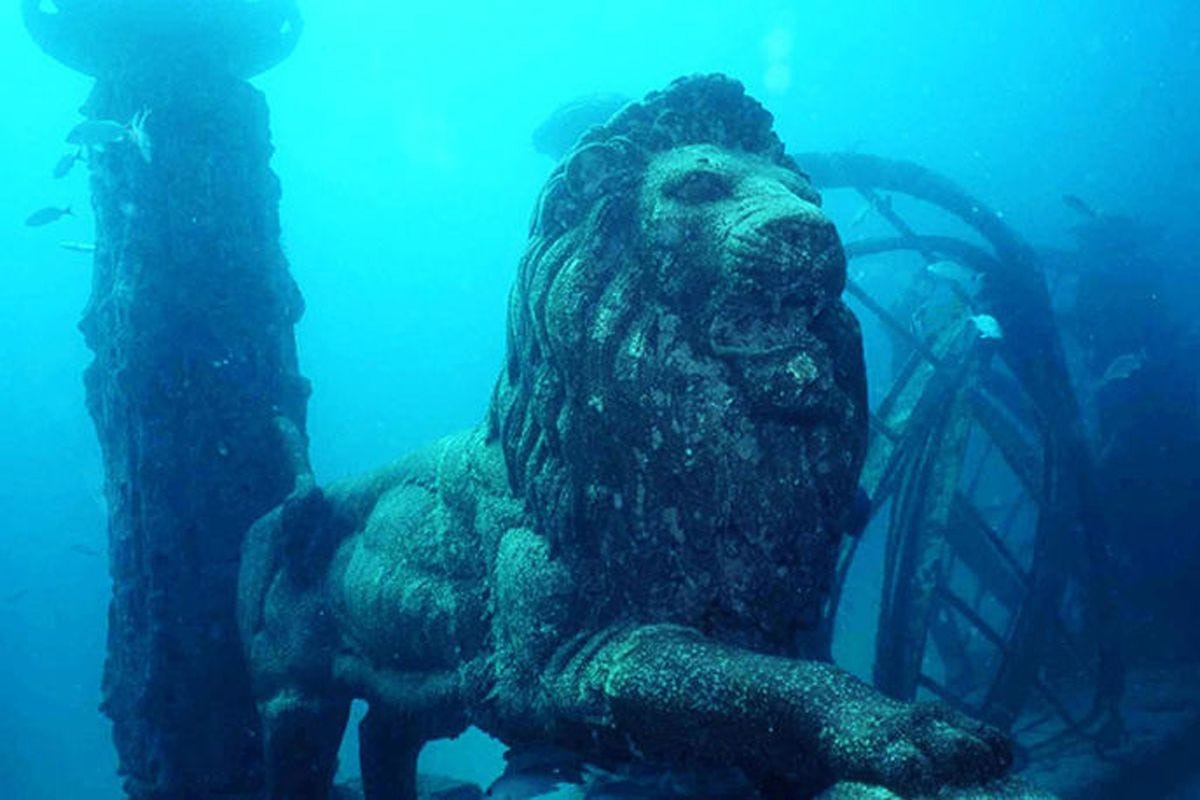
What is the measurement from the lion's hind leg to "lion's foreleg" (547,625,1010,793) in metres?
2.23

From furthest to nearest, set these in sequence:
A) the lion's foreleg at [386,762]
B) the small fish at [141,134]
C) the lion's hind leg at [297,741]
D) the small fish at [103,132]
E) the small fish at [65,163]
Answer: the small fish at [65,163] < the small fish at [103,132] < the small fish at [141,134] < the lion's foreleg at [386,762] < the lion's hind leg at [297,741]

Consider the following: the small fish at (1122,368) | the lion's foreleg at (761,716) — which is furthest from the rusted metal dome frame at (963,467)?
the lion's foreleg at (761,716)

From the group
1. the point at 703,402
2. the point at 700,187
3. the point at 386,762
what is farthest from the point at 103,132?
the point at 703,402

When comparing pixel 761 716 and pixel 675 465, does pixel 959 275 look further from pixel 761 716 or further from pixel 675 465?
pixel 761 716

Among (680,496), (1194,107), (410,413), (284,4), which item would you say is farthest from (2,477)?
(1194,107)

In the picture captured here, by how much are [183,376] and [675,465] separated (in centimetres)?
445

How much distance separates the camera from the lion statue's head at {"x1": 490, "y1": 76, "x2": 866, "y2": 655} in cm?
234

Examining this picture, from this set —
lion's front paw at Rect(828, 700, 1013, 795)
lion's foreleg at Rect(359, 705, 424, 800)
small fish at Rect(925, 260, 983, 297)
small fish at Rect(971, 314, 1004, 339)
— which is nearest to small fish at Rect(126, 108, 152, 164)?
lion's foreleg at Rect(359, 705, 424, 800)

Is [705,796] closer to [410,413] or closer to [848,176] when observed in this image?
[848,176]

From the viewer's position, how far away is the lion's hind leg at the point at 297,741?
13.4 ft

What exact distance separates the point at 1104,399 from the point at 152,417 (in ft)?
34.4

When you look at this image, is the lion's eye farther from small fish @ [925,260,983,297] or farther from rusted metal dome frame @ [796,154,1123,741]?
small fish @ [925,260,983,297]

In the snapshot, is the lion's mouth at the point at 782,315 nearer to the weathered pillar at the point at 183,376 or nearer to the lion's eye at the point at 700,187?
the lion's eye at the point at 700,187

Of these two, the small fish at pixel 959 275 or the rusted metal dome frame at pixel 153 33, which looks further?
the small fish at pixel 959 275
